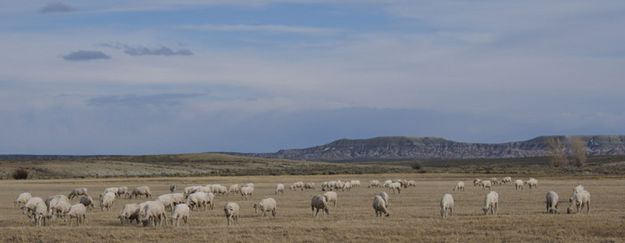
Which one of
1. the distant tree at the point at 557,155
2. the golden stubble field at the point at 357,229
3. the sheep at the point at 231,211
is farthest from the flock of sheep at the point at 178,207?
the distant tree at the point at 557,155

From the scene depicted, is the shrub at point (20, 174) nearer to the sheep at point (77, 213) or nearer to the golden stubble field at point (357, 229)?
the golden stubble field at point (357, 229)

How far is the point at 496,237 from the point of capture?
25422mm

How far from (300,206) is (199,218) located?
27.5ft

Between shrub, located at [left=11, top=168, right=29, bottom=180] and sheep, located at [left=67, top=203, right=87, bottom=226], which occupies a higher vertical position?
shrub, located at [left=11, top=168, right=29, bottom=180]

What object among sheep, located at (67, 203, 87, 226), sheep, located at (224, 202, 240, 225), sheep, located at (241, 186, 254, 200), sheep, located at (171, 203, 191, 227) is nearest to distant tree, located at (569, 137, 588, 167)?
sheep, located at (241, 186, 254, 200)

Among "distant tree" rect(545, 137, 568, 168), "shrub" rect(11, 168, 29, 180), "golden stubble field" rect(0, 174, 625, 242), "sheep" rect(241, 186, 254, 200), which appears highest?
"distant tree" rect(545, 137, 568, 168)

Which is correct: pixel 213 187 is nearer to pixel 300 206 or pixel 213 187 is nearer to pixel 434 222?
pixel 300 206

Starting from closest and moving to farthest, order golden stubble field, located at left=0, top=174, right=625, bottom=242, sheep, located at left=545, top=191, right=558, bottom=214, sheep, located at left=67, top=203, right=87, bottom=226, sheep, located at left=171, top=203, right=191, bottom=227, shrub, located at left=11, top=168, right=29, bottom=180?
golden stubble field, located at left=0, top=174, right=625, bottom=242
sheep, located at left=171, top=203, right=191, bottom=227
sheep, located at left=67, top=203, right=87, bottom=226
sheep, located at left=545, top=191, right=558, bottom=214
shrub, located at left=11, top=168, right=29, bottom=180

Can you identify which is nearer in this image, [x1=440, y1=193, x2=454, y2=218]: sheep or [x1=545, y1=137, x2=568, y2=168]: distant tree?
[x1=440, y1=193, x2=454, y2=218]: sheep

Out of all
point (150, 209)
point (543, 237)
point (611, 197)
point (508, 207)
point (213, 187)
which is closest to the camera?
point (543, 237)

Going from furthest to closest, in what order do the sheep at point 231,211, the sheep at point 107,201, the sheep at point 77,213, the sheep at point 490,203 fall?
1. the sheep at point 107,201
2. the sheep at point 490,203
3. the sheep at point 77,213
4. the sheep at point 231,211

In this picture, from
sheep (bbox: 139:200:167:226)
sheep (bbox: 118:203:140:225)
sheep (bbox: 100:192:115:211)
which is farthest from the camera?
sheep (bbox: 100:192:115:211)

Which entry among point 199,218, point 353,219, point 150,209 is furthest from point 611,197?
point 150,209

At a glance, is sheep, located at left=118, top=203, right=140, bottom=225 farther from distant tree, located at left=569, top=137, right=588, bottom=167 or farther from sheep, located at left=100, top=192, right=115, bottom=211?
distant tree, located at left=569, top=137, right=588, bottom=167
